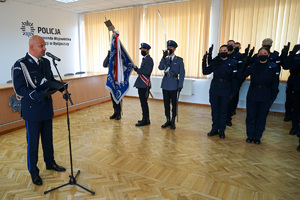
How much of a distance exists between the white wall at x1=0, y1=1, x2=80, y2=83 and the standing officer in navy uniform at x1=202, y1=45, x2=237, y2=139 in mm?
5801

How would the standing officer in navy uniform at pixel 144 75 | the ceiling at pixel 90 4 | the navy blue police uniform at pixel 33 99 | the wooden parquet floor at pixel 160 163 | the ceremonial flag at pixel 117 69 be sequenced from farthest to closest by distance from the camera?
the ceiling at pixel 90 4
the standing officer in navy uniform at pixel 144 75
the ceremonial flag at pixel 117 69
the wooden parquet floor at pixel 160 163
the navy blue police uniform at pixel 33 99

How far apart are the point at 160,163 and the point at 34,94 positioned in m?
1.84

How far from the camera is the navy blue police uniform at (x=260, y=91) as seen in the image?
3.39 metres

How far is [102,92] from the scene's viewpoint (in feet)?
22.0

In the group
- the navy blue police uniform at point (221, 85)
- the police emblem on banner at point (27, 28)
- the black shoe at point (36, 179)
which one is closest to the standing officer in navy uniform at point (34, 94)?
the black shoe at point (36, 179)

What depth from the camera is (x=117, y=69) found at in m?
4.14

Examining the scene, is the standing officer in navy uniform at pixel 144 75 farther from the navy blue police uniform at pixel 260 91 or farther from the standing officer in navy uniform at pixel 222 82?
the navy blue police uniform at pixel 260 91

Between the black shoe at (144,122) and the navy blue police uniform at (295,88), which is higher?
the navy blue police uniform at (295,88)

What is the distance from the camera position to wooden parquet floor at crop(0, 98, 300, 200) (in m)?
2.39

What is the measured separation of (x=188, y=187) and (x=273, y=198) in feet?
2.91

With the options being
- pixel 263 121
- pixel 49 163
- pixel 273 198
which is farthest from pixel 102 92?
pixel 273 198

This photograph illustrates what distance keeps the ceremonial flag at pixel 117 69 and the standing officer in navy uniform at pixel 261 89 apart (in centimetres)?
215

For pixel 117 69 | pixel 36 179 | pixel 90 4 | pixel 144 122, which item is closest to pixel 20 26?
pixel 90 4

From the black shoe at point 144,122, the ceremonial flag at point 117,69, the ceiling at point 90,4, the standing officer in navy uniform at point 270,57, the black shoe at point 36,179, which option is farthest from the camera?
the ceiling at point 90,4
